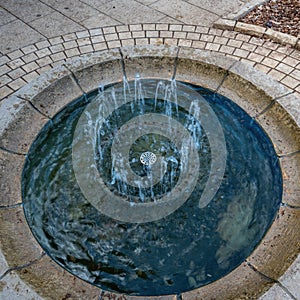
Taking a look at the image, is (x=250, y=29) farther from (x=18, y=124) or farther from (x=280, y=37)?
(x=18, y=124)

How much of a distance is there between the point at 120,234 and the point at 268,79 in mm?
2725

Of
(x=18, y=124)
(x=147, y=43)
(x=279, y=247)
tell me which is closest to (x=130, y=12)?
(x=147, y=43)

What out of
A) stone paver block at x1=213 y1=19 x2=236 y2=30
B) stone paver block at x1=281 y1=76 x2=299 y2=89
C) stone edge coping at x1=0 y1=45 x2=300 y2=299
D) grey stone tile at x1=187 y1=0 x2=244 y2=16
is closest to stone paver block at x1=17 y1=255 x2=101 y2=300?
stone edge coping at x1=0 y1=45 x2=300 y2=299

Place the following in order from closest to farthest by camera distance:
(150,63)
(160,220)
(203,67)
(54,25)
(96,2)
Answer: (160,220) → (203,67) → (150,63) → (54,25) → (96,2)

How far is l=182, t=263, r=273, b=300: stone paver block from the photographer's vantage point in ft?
9.41

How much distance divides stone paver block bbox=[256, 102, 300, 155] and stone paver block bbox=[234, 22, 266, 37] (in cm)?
177

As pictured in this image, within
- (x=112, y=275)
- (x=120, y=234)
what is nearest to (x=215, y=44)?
(x=120, y=234)

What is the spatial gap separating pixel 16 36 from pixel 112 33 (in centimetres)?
153

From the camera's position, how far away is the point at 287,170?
3779mm

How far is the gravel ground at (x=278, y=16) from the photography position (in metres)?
5.69

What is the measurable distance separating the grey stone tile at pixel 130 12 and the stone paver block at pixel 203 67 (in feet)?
4.66

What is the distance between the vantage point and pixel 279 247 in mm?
3199

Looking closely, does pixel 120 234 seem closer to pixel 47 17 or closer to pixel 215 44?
pixel 215 44

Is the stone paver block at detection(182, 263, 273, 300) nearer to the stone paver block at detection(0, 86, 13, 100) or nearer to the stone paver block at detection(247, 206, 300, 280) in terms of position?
the stone paver block at detection(247, 206, 300, 280)
